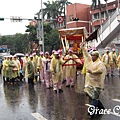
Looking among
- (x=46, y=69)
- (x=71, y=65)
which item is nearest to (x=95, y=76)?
(x=71, y=65)

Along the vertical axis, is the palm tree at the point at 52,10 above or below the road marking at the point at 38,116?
above

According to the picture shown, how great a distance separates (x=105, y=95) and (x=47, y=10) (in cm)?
3788

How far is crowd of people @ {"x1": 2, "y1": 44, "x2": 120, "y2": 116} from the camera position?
6852 millimetres

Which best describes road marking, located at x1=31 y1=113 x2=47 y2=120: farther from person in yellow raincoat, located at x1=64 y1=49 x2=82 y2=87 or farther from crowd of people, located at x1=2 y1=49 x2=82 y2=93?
person in yellow raincoat, located at x1=64 y1=49 x2=82 y2=87

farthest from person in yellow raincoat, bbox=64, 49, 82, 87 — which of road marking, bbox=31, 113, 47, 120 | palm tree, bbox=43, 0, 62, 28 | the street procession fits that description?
palm tree, bbox=43, 0, 62, 28

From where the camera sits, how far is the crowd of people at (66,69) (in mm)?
6852

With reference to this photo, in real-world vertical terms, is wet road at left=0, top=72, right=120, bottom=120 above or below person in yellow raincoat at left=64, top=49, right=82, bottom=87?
below

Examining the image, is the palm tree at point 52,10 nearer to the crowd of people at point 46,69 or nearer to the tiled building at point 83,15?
the tiled building at point 83,15

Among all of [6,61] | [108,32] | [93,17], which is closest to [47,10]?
[93,17]

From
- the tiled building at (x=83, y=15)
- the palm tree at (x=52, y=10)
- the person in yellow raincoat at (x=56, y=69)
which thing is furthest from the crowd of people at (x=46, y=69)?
the palm tree at (x=52, y=10)

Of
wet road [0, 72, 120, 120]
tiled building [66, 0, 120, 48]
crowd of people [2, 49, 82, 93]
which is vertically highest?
tiled building [66, 0, 120, 48]

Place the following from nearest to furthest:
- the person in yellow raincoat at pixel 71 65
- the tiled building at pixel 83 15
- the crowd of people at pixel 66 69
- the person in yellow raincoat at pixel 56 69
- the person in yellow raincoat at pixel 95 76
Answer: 1. the person in yellow raincoat at pixel 95 76
2. the crowd of people at pixel 66 69
3. the person in yellow raincoat at pixel 56 69
4. the person in yellow raincoat at pixel 71 65
5. the tiled building at pixel 83 15

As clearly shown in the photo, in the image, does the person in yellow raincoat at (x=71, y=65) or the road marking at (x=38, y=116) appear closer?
the road marking at (x=38, y=116)

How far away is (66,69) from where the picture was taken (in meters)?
12.4
